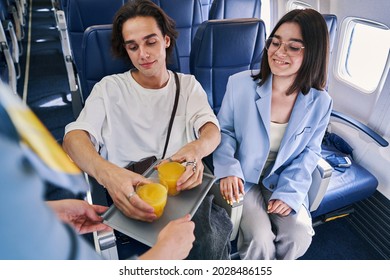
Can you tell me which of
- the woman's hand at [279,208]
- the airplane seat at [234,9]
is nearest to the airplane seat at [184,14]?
the airplane seat at [234,9]

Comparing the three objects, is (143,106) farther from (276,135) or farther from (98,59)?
(276,135)

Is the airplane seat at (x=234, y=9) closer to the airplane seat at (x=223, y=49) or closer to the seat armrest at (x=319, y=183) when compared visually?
the airplane seat at (x=223, y=49)

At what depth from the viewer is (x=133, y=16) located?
1.05 m

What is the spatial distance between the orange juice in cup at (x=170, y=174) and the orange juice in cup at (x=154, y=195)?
0.05 metres

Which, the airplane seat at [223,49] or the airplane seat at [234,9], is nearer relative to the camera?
the airplane seat at [223,49]

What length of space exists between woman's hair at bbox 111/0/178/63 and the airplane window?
116cm

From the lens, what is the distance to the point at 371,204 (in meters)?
1.64

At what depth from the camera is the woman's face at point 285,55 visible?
1.08 metres

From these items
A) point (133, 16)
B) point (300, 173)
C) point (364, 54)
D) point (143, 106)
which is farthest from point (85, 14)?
point (364, 54)

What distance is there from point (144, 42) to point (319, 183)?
0.93 meters

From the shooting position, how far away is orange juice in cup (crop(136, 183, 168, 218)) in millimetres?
731

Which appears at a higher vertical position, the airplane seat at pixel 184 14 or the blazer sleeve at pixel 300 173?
the airplane seat at pixel 184 14

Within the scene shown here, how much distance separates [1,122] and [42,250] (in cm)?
14
